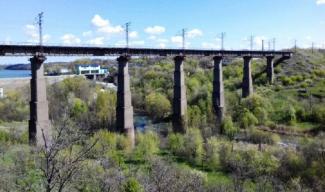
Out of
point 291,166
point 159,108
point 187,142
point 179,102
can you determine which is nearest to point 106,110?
point 159,108

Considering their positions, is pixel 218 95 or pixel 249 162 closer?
pixel 249 162

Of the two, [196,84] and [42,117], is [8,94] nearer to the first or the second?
[196,84]

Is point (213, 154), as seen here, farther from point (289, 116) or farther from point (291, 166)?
point (289, 116)

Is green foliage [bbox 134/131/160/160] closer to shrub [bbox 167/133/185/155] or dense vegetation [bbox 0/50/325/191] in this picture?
dense vegetation [bbox 0/50/325/191]

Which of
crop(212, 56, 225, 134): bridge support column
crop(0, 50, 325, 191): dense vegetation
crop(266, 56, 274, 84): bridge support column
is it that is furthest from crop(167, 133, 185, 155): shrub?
crop(266, 56, 274, 84): bridge support column

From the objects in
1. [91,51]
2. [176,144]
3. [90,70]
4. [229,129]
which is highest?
[91,51]

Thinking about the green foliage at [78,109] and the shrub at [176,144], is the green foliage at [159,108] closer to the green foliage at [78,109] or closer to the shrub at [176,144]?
the green foliage at [78,109]
